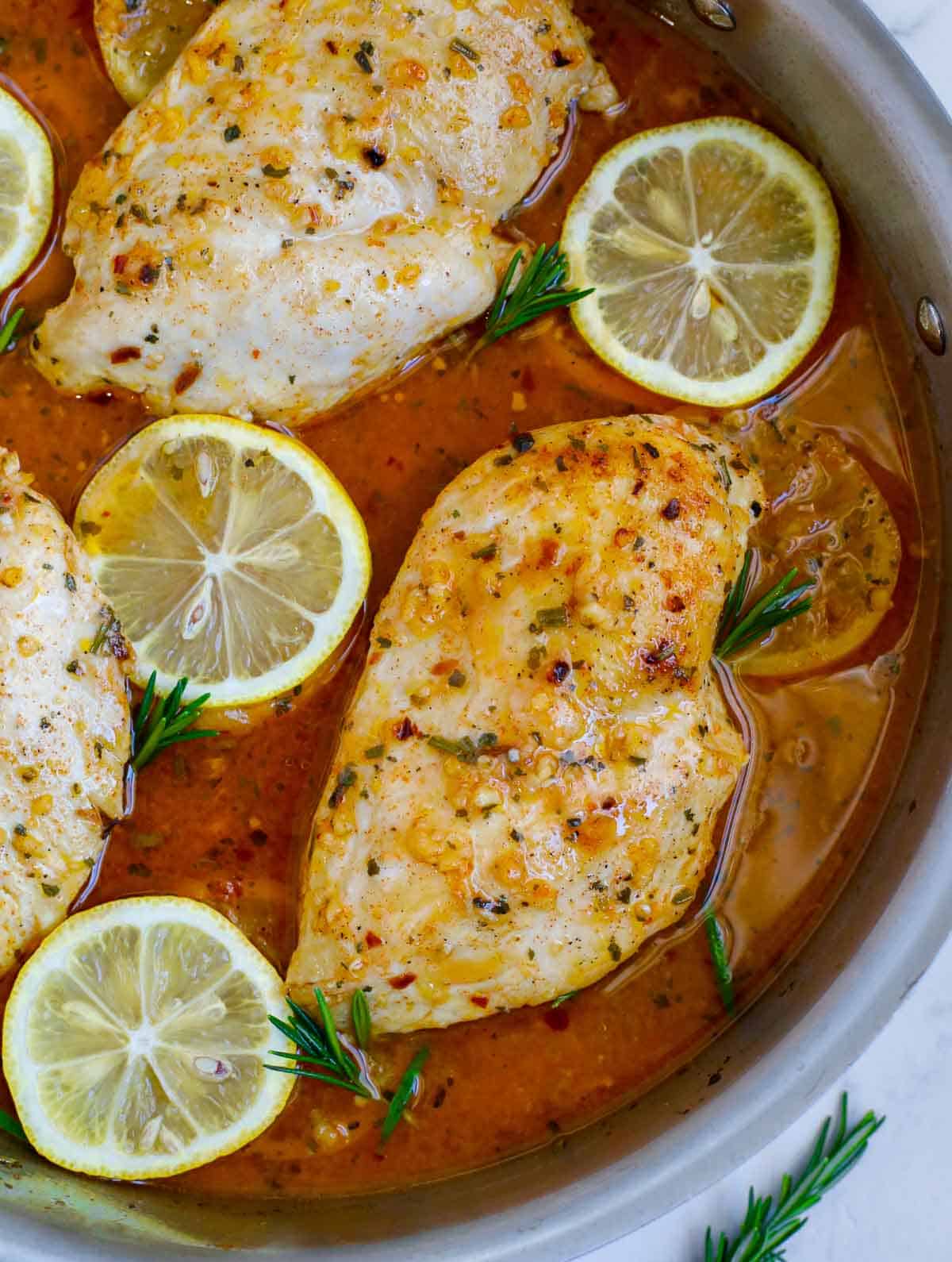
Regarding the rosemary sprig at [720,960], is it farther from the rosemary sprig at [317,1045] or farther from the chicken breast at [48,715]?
the chicken breast at [48,715]

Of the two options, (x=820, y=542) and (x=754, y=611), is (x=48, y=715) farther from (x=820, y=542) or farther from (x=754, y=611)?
(x=820, y=542)

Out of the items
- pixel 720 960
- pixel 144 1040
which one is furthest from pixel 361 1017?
pixel 720 960

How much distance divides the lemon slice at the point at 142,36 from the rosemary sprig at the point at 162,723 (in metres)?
1.51

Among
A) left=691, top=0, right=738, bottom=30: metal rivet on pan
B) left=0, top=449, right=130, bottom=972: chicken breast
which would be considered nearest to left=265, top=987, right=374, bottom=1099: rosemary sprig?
left=0, top=449, right=130, bottom=972: chicken breast

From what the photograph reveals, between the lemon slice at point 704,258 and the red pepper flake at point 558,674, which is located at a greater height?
the lemon slice at point 704,258

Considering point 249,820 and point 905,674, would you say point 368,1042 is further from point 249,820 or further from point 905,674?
point 905,674

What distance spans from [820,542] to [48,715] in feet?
6.38

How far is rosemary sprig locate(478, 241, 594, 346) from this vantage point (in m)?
3.22

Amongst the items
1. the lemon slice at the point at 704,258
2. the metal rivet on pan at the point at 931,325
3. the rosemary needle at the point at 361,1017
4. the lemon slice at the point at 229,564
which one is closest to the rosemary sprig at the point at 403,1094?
the rosemary needle at the point at 361,1017

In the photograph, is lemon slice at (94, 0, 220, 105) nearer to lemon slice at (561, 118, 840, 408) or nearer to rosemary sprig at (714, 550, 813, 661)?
lemon slice at (561, 118, 840, 408)

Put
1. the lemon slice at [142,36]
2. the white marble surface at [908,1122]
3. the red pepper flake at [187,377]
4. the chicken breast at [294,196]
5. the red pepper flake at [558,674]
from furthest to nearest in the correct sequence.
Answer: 1. the white marble surface at [908,1122]
2. the lemon slice at [142,36]
3. the red pepper flake at [187,377]
4. the chicken breast at [294,196]
5. the red pepper flake at [558,674]

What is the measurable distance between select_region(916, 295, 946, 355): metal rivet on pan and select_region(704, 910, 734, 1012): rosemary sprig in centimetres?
151

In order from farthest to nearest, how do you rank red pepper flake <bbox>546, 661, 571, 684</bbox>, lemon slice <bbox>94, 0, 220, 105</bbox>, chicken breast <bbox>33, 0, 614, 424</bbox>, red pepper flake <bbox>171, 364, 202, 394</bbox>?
1. lemon slice <bbox>94, 0, 220, 105</bbox>
2. red pepper flake <bbox>171, 364, 202, 394</bbox>
3. chicken breast <bbox>33, 0, 614, 424</bbox>
4. red pepper flake <bbox>546, 661, 571, 684</bbox>

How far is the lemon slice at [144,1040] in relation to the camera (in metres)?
3.08
